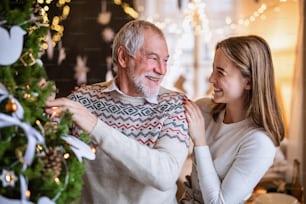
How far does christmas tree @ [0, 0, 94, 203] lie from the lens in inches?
25.5

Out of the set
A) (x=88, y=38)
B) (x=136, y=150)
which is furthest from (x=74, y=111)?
(x=88, y=38)

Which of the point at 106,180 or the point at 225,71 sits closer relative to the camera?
the point at 106,180

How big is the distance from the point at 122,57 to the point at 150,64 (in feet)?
0.32

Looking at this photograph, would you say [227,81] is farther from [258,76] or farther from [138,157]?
[138,157]

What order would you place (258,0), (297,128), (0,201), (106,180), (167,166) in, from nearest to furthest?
(0,201) → (167,166) → (106,180) → (297,128) → (258,0)

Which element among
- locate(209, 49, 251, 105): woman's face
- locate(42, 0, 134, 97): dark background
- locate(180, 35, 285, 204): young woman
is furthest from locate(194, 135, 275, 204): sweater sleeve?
locate(42, 0, 134, 97): dark background

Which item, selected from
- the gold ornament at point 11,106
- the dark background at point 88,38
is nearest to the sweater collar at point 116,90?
the gold ornament at point 11,106

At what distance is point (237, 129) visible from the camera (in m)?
1.27

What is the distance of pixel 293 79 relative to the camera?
2.59 metres

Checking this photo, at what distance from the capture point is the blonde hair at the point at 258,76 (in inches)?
48.4

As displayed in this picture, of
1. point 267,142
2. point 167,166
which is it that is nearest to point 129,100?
point 167,166

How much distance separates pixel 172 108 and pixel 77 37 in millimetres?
1522

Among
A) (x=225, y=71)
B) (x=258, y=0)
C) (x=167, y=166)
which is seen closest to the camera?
(x=167, y=166)

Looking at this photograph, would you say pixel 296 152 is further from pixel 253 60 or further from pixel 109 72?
pixel 253 60
